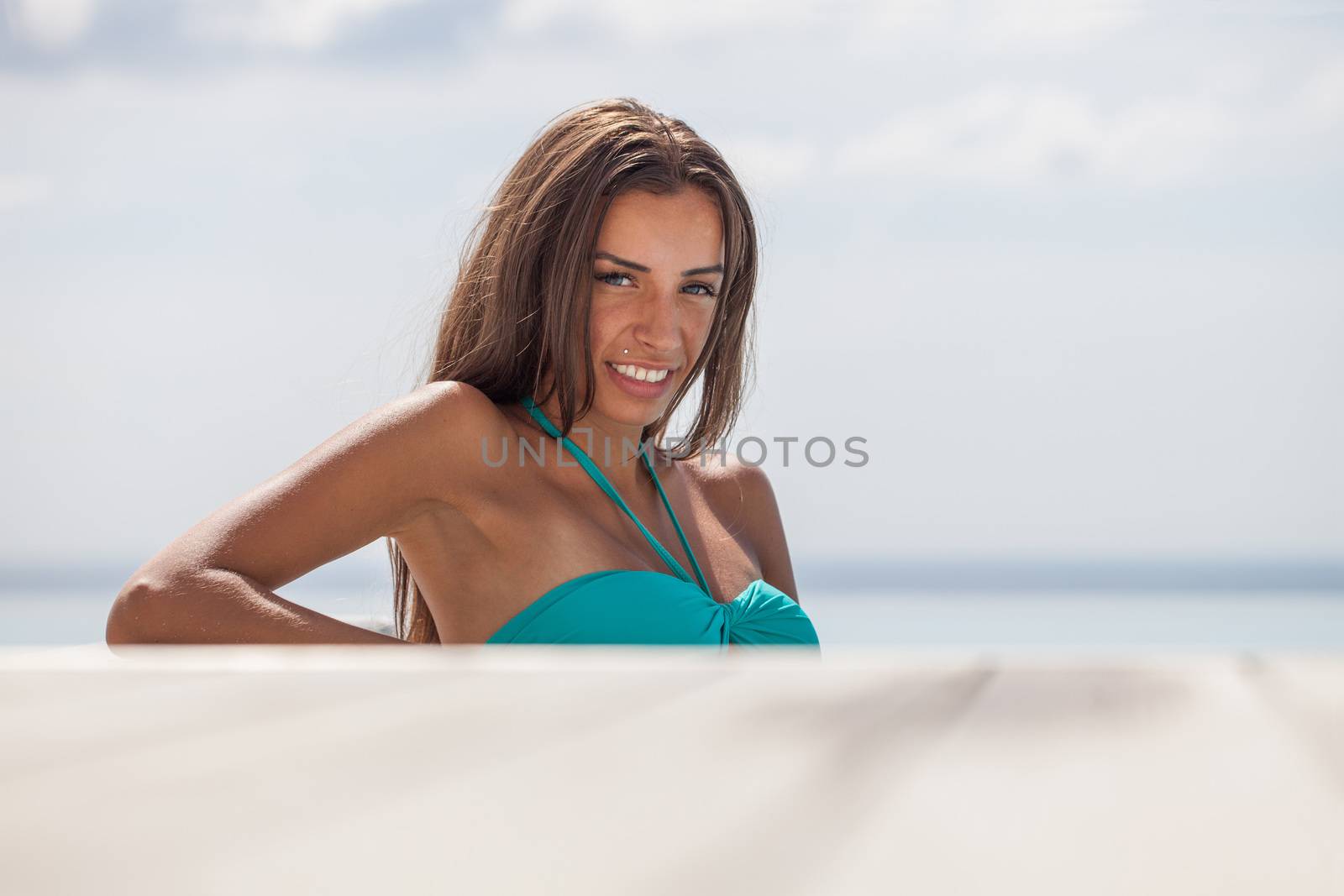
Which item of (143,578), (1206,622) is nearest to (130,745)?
(143,578)

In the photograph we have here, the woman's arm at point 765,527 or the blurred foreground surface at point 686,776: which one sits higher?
the blurred foreground surface at point 686,776

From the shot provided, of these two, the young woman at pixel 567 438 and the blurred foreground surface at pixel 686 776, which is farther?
the young woman at pixel 567 438

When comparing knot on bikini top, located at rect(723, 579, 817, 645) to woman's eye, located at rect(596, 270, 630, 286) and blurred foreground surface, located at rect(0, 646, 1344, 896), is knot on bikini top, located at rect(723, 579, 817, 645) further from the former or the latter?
blurred foreground surface, located at rect(0, 646, 1344, 896)

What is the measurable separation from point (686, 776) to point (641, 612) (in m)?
0.96

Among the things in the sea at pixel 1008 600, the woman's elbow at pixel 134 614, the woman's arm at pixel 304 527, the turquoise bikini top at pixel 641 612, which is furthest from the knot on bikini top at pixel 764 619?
the sea at pixel 1008 600

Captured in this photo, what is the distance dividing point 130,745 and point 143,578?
2.26ft

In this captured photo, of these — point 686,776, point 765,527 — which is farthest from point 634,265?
point 686,776

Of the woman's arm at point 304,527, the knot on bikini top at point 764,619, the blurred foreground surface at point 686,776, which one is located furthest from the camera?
the knot on bikini top at point 764,619

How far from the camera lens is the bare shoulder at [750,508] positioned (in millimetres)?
1636

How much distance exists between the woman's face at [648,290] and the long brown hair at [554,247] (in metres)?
0.02

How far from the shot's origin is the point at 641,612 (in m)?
1.21

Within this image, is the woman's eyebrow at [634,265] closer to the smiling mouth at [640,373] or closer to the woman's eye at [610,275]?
the woman's eye at [610,275]

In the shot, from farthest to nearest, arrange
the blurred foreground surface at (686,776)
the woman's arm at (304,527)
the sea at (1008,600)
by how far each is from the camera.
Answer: the sea at (1008,600)
the woman's arm at (304,527)
the blurred foreground surface at (686,776)

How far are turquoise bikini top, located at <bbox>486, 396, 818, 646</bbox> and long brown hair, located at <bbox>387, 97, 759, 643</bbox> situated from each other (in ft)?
0.19
